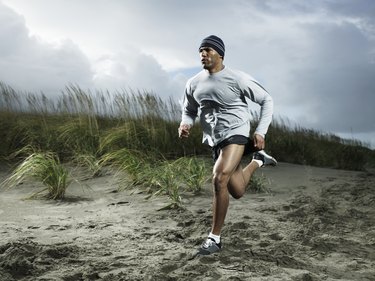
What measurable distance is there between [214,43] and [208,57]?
0.13 meters

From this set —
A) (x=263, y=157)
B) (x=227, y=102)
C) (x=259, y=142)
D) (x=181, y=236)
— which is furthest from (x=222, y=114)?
(x=181, y=236)

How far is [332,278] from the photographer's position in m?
3.86

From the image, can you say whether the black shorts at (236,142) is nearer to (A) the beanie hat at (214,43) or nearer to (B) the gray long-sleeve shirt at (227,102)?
(B) the gray long-sleeve shirt at (227,102)

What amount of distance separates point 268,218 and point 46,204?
9.42ft

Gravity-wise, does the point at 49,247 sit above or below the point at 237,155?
below

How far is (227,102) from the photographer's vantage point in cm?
432

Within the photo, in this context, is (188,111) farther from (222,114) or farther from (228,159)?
(228,159)

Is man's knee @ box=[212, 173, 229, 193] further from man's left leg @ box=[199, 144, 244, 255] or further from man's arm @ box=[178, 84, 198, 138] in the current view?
man's arm @ box=[178, 84, 198, 138]

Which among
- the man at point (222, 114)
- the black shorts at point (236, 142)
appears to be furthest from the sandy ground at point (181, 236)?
the black shorts at point (236, 142)

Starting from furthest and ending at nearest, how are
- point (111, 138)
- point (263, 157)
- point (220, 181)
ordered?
point (111, 138), point (263, 157), point (220, 181)

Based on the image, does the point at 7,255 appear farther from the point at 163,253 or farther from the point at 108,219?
the point at 108,219

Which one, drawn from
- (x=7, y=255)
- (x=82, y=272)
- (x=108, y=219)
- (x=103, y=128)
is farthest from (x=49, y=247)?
(x=103, y=128)

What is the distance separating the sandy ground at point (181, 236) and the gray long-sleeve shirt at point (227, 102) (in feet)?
3.42

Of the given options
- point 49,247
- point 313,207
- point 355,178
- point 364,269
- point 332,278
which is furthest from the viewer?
point 355,178
